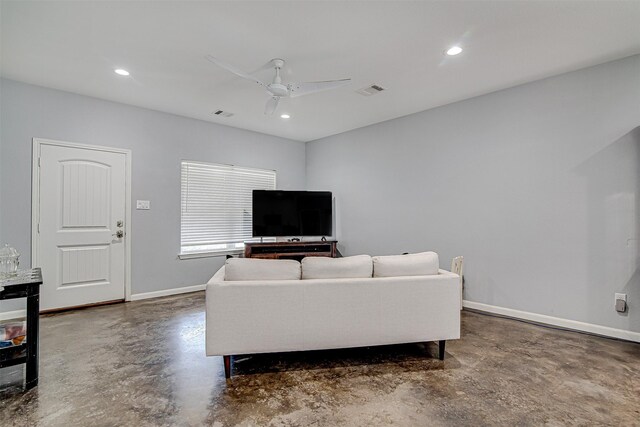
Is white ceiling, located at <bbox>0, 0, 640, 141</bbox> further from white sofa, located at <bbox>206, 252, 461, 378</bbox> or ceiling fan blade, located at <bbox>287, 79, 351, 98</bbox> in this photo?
Answer: white sofa, located at <bbox>206, 252, 461, 378</bbox>

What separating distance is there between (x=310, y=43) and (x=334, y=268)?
1.89m

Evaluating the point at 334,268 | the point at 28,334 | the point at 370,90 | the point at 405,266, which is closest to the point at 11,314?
the point at 28,334

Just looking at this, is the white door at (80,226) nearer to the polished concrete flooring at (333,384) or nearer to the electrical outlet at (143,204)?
the electrical outlet at (143,204)

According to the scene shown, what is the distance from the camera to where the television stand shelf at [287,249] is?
15.6 ft

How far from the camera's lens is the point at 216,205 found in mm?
5098

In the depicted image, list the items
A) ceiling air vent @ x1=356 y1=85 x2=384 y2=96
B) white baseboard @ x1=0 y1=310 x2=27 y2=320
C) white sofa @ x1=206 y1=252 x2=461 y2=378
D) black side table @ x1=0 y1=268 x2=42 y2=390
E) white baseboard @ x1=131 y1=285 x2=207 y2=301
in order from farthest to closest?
white baseboard @ x1=131 y1=285 x2=207 y2=301, ceiling air vent @ x1=356 y1=85 x2=384 y2=96, white baseboard @ x1=0 y1=310 x2=27 y2=320, white sofa @ x1=206 y1=252 x2=461 y2=378, black side table @ x1=0 y1=268 x2=42 y2=390

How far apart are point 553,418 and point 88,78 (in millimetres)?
4899

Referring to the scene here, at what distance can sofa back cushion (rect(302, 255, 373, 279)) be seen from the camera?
7.79ft

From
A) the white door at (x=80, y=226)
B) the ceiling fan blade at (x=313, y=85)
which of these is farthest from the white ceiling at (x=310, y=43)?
the white door at (x=80, y=226)

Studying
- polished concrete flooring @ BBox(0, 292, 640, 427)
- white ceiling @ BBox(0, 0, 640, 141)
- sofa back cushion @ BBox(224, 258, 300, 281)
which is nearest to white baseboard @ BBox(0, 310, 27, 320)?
polished concrete flooring @ BBox(0, 292, 640, 427)

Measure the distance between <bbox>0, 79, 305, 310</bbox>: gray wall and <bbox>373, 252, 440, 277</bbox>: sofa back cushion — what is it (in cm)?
335

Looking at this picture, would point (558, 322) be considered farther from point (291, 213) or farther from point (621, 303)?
point (291, 213)

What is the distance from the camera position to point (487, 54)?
2.86 meters

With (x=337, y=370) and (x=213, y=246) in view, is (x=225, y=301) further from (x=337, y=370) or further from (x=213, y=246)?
(x=213, y=246)
